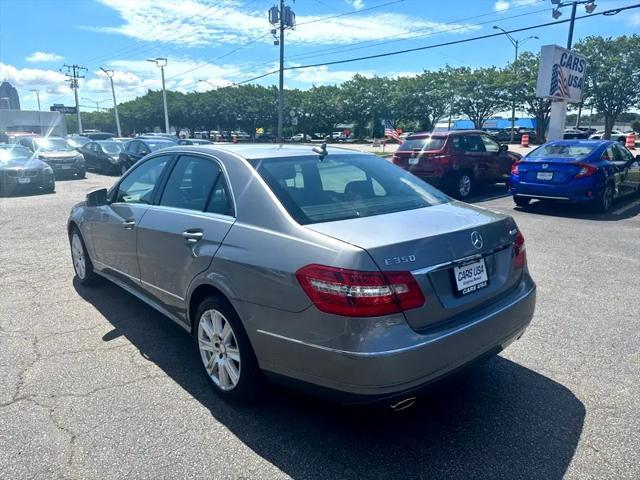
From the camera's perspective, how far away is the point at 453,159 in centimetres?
1170

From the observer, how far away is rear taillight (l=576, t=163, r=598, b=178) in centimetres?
932

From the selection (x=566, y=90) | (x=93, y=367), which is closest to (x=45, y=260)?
(x=93, y=367)

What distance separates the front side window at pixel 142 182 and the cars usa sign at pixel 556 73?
1501 cm

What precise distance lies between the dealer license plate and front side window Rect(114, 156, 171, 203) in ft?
8.50

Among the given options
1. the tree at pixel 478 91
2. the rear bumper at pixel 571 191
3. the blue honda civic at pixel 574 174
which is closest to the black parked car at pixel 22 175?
the blue honda civic at pixel 574 174

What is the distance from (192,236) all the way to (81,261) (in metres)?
2.84

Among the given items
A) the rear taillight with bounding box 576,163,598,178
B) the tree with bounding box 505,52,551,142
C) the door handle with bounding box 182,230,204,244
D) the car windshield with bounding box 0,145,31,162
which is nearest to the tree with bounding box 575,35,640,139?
the tree with bounding box 505,52,551,142

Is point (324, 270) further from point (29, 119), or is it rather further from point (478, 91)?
point (29, 119)

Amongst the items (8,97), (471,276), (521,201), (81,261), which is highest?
(8,97)

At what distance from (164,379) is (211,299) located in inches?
33.1

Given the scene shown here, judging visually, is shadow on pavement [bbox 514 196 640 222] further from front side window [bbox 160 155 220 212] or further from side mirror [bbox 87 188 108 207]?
side mirror [bbox 87 188 108 207]

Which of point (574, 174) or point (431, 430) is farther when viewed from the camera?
point (574, 174)

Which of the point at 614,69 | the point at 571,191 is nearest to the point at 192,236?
the point at 571,191

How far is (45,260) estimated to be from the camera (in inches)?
265
